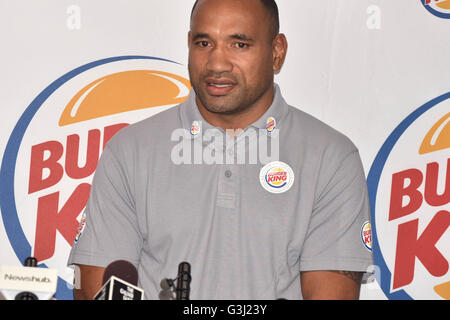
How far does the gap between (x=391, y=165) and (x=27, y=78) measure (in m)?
1.37

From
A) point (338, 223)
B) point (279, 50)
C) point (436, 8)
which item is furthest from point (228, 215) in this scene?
point (436, 8)

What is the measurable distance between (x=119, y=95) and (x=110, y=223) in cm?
64

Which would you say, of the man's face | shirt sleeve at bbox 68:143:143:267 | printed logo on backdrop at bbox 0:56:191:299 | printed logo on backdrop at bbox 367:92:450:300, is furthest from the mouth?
printed logo on backdrop at bbox 367:92:450:300

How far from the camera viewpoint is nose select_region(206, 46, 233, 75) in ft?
7.00

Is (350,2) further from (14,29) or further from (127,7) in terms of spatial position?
(14,29)

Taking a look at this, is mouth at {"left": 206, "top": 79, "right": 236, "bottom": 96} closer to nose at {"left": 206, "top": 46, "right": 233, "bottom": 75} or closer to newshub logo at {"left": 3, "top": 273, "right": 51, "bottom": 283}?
nose at {"left": 206, "top": 46, "right": 233, "bottom": 75}

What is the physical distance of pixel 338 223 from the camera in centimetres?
207

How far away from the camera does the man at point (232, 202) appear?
2049 millimetres

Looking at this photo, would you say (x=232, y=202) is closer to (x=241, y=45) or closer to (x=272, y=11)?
(x=241, y=45)

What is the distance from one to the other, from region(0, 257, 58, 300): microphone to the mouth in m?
0.91
